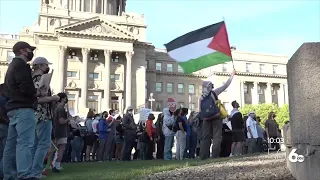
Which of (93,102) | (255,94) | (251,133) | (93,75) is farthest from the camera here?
(255,94)

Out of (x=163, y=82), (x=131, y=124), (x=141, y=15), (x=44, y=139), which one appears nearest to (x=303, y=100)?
(x=44, y=139)

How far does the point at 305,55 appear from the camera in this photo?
4.24m

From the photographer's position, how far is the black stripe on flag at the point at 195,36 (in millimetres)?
11305

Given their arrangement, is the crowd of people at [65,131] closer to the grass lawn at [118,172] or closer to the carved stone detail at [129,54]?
the grass lawn at [118,172]

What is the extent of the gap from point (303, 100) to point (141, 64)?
180 feet

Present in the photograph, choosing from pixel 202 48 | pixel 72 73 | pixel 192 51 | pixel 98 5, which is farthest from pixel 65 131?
pixel 98 5

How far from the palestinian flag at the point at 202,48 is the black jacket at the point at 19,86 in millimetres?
6704

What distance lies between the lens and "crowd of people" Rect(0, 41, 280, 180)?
17.8ft

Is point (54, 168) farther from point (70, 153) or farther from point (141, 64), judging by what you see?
point (141, 64)

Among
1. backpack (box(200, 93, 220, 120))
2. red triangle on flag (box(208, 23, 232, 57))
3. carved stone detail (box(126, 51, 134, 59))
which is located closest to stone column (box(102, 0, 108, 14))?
carved stone detail (box(126, 51, 134, 59))

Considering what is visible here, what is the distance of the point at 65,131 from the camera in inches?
356

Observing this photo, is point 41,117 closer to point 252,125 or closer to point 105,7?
point 252,125

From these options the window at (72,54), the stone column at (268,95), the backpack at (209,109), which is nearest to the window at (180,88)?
the stone column at (268,95)

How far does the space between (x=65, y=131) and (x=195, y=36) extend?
5208 millimetres
